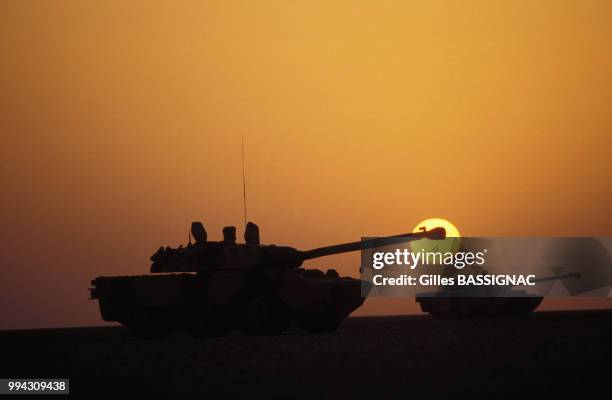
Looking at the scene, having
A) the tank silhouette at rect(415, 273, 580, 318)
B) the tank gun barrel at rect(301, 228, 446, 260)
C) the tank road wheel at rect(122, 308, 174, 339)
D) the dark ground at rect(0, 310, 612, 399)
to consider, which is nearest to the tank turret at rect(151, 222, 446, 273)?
the tank gun barrel at rect(301, 228, 446, 260)

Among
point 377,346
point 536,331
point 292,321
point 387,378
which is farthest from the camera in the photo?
point 292,321

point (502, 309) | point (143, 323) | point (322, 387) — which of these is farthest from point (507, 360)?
point (502, 309)

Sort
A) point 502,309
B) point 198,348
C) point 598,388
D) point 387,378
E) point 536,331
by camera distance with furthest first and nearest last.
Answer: point 502,309
point 536,331
point 198,348
point 387,378
point 598,388

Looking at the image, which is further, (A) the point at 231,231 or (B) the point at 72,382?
(A) the point at 231,231

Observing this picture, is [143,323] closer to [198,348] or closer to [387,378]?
[198,348]

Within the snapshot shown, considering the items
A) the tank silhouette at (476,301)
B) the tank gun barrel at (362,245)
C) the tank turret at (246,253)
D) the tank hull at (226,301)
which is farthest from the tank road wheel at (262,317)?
the tank silhouette at (476,301)

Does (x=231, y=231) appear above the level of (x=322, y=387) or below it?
above

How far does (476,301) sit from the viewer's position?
138 ft

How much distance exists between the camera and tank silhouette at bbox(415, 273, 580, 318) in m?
42.0

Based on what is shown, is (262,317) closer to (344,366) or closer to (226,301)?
(226,301)

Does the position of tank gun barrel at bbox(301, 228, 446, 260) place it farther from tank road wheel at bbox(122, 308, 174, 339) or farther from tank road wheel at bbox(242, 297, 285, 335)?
tank road wheel at bbox(122, 308, 174, 339)

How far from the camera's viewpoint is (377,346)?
21.5 m

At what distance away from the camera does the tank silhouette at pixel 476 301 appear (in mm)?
41963

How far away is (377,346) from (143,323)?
10166mm
